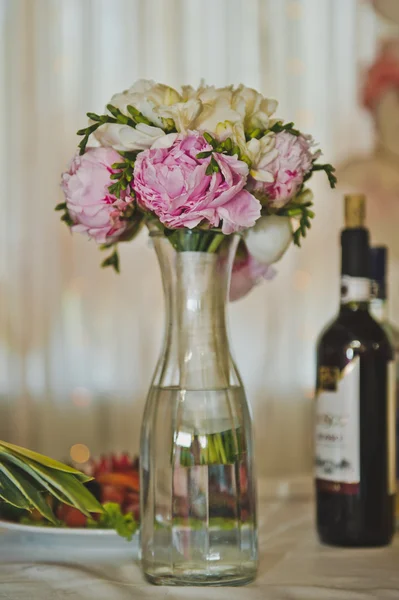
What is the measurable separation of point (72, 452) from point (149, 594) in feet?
4.24

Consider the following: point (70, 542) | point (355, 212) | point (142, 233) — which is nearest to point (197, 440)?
point (70, 542)

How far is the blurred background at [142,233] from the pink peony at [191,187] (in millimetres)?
1247

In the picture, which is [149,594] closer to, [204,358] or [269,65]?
[204,358]

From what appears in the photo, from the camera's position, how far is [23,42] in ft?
6.44

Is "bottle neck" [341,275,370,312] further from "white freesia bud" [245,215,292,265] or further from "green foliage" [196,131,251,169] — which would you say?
"green foliage" [196,131,251,169]

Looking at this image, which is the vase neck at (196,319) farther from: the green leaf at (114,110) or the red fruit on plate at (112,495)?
the red fruit on plate at (112,495)

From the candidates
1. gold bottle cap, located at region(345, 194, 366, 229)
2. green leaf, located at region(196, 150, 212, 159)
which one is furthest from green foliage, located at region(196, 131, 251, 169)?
gold bottle cap, located at region(345, 194, 366, 229)

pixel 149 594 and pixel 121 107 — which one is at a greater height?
pixel 121 107

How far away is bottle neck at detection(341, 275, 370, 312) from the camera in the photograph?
0.92m

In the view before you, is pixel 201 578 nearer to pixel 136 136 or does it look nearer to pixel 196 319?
pixel 196 319

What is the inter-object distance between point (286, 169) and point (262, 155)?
3cm

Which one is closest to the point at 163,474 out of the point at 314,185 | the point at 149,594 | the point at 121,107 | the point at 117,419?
the point at 149,594

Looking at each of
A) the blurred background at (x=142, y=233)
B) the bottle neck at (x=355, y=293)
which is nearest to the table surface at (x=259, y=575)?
the bottle neck at (x=355, y=293)

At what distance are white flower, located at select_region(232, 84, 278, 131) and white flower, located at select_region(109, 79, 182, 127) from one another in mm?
58
